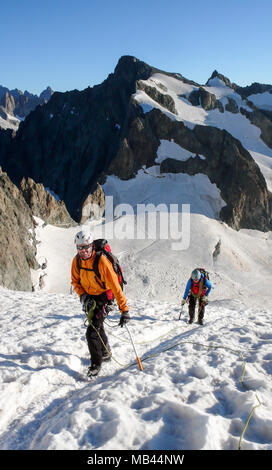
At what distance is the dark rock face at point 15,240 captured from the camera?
73.3 feet

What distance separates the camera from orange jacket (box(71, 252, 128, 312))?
5867mm

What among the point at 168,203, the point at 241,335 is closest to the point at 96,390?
the point at 241,335

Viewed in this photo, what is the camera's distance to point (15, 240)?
25.3m

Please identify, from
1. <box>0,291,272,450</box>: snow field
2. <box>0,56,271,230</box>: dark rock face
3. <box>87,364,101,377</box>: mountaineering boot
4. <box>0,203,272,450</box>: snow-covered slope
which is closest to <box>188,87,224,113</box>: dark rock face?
<box>0,56,271,230</box>: dark rock face

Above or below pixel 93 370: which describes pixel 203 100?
above

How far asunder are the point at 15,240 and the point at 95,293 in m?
21.2

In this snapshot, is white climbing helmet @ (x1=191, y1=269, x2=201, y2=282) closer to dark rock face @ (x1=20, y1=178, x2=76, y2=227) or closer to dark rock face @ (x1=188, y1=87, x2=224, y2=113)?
dark rock face @ (x1=20, y1=178, x2=76, y2=227)

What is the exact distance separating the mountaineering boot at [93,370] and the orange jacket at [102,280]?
1.35m

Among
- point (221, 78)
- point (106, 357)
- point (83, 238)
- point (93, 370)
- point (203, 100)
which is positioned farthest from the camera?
point (221, 78)

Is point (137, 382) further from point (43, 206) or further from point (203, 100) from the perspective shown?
point (203, 100)

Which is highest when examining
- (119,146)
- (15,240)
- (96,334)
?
(119,146)

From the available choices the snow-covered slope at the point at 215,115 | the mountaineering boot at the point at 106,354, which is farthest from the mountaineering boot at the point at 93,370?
the snow-covered slope at the point at 215,115

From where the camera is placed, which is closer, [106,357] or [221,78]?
[106,357]

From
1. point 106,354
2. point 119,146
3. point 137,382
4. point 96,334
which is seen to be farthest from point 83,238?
point 119,146
